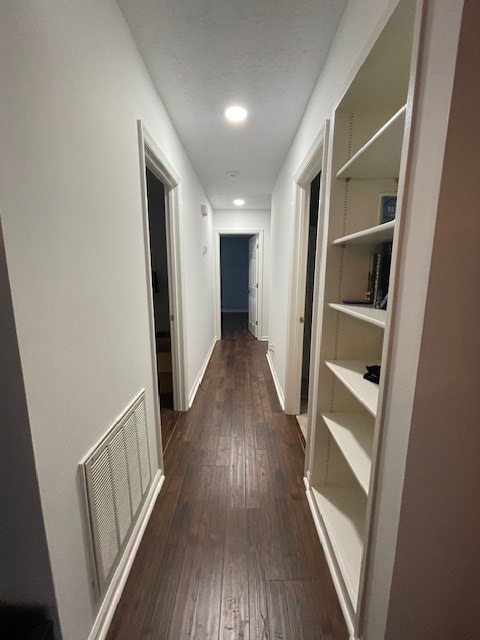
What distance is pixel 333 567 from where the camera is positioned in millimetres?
1187

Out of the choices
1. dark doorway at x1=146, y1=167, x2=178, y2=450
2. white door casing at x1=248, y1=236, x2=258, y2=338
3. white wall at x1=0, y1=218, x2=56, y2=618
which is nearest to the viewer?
white wall at x1=0, y1=218, x2=56, y2=618

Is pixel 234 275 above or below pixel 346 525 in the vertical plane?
above

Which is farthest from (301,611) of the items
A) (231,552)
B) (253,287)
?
(253,287)

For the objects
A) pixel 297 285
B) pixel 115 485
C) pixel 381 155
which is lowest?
pixel 115 485

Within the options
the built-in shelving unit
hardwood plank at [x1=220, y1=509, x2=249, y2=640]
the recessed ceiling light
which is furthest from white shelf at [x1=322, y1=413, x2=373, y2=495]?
the recessed ceiling light

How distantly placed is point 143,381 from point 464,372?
1.39 m

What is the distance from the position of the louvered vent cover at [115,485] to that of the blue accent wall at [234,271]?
690 centimetres

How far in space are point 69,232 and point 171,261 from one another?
1.49 meters

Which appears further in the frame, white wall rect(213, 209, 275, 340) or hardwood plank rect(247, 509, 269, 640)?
white wall rect(213, 209, 275, 340)

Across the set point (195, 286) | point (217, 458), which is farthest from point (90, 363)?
point (195, 286)

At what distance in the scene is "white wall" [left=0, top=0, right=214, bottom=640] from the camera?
2.13 feet

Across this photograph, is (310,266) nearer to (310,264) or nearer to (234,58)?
(310,264)

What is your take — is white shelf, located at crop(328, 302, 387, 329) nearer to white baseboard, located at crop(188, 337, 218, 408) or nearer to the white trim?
the white trim

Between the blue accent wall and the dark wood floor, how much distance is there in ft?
Answer: 20.3
